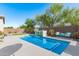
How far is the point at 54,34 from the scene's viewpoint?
5629mm

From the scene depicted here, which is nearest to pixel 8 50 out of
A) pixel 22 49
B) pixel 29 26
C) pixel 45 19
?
pixel 22 49

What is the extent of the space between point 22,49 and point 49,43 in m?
0.99

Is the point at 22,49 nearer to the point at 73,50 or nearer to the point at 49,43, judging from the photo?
the point at 49,43

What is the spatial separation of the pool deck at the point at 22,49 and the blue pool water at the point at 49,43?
0.14m

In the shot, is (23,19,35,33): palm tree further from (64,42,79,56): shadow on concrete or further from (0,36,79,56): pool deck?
(64,42,79,56): shadow on concrete

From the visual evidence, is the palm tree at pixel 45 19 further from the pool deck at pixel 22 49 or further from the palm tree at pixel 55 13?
the pool deck at pixel 22 49

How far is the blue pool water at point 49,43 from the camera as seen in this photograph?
5266 mm

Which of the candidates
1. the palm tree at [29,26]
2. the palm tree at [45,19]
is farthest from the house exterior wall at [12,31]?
the palm tree at [45,19]

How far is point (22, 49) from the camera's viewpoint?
526 centimetres

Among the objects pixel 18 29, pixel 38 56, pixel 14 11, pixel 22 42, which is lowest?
pixel 38 56

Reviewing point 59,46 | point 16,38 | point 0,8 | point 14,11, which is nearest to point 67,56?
Result: point 59,46

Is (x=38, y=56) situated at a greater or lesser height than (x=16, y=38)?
lesser

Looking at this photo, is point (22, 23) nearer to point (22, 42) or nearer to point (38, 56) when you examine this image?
point (22, 42)

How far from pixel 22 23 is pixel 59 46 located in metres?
1.53
